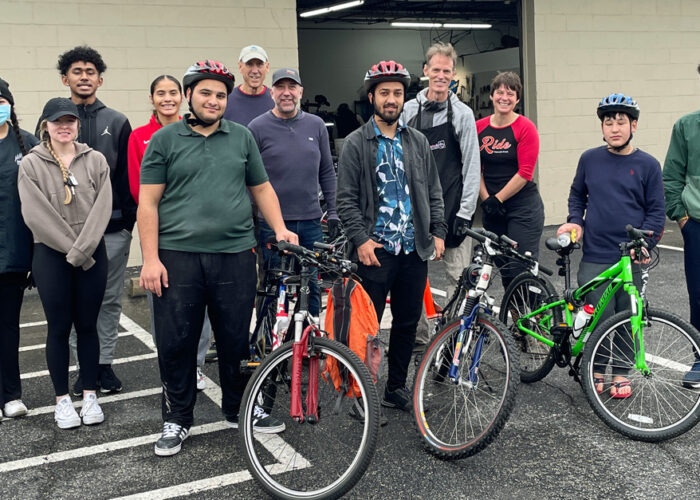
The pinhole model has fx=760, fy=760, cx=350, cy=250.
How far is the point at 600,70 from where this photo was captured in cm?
1175

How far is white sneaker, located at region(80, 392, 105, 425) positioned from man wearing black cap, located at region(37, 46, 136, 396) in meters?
0.44

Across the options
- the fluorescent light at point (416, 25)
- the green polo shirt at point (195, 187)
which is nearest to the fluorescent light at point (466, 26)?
the fluorescent light at point (416, 25)

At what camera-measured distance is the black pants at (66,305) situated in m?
4.24

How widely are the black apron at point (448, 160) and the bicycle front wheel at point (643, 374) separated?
144cm

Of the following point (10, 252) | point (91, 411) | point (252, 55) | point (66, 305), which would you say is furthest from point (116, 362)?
point (252, 55)

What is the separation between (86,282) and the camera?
14.3 ft

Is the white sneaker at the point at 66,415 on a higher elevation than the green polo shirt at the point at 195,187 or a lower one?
lower

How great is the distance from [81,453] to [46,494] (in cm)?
45

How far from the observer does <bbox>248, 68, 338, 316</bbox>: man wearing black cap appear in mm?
4887

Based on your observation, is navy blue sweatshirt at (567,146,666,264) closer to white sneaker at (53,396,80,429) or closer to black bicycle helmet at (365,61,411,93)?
black bicycle helmet at (365,61,411,93)

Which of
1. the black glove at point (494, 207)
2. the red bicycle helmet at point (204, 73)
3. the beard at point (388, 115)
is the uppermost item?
the red bicycle helmet at point (204, 73)

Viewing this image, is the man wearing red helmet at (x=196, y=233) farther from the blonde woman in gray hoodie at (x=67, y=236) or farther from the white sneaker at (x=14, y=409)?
the white sneaker at (x=14, y=409)

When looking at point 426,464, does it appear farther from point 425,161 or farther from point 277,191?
point 277,191

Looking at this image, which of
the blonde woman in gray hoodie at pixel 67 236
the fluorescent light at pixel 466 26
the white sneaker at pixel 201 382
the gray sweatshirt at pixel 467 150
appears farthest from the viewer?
the fluorescent light at pixel 466 26
